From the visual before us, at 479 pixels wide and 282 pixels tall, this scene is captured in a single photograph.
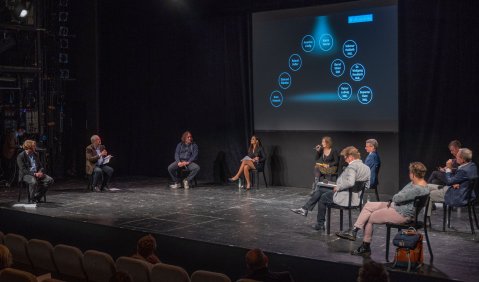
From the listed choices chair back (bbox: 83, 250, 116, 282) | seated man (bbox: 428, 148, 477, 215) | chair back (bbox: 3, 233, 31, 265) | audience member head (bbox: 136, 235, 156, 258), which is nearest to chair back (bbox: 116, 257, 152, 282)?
chair back (bbox: 83, 250, 116, 282)

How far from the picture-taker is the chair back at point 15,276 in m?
3.55

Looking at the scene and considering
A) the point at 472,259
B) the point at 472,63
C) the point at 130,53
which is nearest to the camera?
the point at 472,259

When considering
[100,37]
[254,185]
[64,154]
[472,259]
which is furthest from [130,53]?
[472,259]

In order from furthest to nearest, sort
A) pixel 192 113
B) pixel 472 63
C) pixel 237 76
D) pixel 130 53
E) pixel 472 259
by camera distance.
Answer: pixel 130 53, pixel 192 113, pixel 237 76, pixel 472 63, pixel 472 259

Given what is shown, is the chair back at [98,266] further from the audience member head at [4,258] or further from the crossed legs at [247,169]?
the crossed legs at [247,169]

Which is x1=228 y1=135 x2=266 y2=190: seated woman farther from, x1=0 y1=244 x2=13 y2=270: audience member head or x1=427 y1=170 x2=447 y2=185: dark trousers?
x1=0 y1=244 x2=13 y2=270: audience member head

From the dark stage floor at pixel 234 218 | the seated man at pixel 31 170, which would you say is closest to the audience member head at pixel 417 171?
the dark stage floor at pixel 234 218

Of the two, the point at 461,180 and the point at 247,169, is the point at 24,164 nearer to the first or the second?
the point at 247,169

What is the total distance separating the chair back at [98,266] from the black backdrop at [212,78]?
626 cm

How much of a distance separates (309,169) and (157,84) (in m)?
3.85

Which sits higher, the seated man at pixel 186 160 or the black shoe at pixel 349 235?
the seated man at pixel 186 160

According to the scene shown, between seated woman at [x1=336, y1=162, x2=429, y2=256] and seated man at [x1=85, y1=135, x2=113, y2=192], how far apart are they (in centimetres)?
562

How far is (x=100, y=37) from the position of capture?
43.4 feet

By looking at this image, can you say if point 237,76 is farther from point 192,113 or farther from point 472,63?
point 472,63
